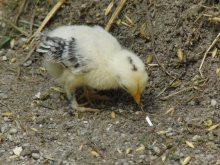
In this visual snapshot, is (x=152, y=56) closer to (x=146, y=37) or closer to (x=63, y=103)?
(x=146, y=37)

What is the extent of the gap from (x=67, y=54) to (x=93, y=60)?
26cm

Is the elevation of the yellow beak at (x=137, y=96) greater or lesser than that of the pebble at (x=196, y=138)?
greater

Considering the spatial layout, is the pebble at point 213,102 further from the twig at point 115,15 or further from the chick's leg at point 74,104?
the twig at point 115,15

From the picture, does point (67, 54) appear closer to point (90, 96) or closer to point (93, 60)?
point (93, 60)

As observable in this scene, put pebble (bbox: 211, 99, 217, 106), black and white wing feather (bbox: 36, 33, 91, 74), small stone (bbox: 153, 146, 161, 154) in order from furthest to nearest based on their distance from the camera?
pebble (bbox: 211, 99, 217, 106) < black and white wing feather (bbox: 36, 33, 91, 74) < small stone (bbox: 153, 146, 161, 154)

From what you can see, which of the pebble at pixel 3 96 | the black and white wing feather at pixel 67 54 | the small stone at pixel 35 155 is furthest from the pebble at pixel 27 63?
the small stone at pixel 35 155

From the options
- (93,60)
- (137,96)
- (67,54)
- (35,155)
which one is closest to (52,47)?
(67,54)

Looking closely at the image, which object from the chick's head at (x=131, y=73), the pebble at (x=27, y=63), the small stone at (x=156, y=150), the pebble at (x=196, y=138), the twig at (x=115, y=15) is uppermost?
the twig at (x=115, y=15)

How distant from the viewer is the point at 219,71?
15.9 feet

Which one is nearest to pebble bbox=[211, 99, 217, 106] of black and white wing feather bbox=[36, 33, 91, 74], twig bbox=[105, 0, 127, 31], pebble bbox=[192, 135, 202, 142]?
pebble bbox=[192, 135, 202, 142]

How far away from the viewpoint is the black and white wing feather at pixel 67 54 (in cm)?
458

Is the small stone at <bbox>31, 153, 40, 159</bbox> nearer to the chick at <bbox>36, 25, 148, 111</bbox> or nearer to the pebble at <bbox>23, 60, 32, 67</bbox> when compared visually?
the chick at <bbox>36, 25, 148, 111</bbox>

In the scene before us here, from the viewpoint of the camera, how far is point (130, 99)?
5023 mm

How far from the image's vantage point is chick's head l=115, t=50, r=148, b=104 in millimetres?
4477
